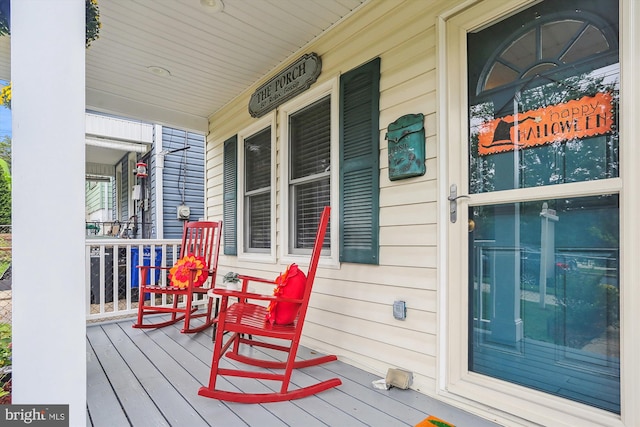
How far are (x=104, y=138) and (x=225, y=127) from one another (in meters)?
3.61

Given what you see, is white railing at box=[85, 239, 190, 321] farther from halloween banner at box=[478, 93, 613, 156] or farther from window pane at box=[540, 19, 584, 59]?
window pane at box=[540, 19, 584, 59]

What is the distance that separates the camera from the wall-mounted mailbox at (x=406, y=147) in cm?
201

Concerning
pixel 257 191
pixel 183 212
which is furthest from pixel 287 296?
pixel 183 212

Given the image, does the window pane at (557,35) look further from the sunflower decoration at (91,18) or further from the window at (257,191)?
the window at (257,191)

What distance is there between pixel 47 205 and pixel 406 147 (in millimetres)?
1747

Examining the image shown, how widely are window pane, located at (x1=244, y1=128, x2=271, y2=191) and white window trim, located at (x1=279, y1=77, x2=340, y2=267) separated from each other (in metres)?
0.40

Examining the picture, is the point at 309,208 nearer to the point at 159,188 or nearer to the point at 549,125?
the point at 549,125

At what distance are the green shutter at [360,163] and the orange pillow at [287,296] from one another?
0.46 meters

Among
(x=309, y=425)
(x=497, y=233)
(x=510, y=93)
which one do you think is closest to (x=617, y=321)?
(x=497, y=233)

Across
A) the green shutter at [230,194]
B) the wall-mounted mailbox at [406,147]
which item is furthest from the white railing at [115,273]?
the wall-mounted mailbox at [406,147]

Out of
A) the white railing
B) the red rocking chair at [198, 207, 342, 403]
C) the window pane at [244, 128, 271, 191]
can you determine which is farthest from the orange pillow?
the white railing

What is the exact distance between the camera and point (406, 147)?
206 cm

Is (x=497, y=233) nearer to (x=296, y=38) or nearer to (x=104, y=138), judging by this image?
(x=296, y=38)

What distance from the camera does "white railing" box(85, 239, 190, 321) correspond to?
3.73 m
